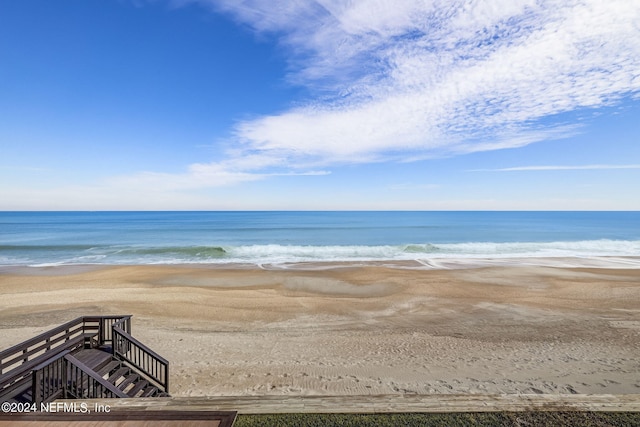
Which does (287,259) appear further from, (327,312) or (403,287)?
(327,312)

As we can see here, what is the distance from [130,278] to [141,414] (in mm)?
22111

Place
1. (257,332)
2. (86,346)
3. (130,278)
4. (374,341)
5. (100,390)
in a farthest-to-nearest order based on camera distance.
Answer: (130,278) < (257,332) < (374,341) < (86,346) < (100,390)

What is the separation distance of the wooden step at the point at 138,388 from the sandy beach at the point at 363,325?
103cm

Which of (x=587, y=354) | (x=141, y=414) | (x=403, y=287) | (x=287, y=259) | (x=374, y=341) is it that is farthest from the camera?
(x=287, y=259)

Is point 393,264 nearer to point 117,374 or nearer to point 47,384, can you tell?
point 117,374

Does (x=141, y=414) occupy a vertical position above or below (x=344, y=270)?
above

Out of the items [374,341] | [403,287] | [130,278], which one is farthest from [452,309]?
[130,278]

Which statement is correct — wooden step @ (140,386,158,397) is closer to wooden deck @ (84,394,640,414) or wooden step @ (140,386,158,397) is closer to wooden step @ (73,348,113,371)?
wooden step @ (73,348,113,371)

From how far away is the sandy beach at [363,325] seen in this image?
937 centimetres

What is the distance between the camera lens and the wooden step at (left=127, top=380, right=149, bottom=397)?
291 inches

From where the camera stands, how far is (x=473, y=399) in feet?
18.5

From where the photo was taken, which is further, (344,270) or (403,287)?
(344,270)

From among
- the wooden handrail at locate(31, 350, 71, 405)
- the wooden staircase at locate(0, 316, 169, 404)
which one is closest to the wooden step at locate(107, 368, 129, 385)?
the wooden staircase at locate(0, 316, 169, 404)

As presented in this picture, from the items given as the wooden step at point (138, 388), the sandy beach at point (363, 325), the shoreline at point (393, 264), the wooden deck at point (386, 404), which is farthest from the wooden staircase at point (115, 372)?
the shoreline at point (393, 264)
